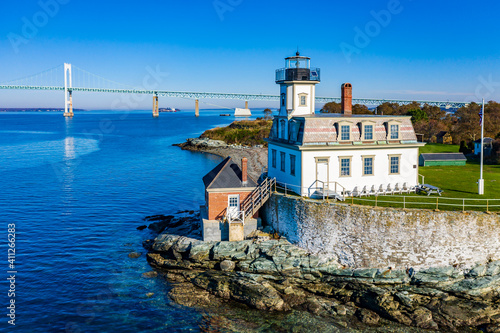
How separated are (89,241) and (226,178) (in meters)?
10.1

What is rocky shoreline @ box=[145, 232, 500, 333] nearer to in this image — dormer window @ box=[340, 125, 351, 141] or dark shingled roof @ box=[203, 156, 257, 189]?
dark shingled roof @ box=[203, 156, 257, 189]

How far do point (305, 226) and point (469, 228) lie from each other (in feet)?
25.9

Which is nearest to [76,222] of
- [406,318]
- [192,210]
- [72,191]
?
[192,210]

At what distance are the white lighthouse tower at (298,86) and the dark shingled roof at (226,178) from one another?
5.12 metres

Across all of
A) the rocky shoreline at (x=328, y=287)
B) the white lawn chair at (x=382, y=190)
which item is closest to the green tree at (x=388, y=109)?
the white lawn chair at (x=382, y=190)

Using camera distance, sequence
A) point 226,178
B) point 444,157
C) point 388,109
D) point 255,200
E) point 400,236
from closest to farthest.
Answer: point 400,236 < point 255,200 < point 226,178 < point 444,157 < point 388,109

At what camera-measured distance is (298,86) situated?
27938 mm

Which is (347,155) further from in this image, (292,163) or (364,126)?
(292,163)

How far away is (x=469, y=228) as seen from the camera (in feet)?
67.2

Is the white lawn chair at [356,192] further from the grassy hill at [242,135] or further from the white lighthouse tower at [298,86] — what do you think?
the grassy hill at [242,135]

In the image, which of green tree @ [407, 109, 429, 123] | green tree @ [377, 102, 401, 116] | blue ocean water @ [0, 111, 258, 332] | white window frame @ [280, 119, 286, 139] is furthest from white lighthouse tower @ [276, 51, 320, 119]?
green tree @ [377, 102, 401, 116]

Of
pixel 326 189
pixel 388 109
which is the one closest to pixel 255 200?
pixel 326 189

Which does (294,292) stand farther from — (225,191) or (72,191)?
(72,191)

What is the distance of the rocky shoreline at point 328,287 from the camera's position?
18.3 metres
